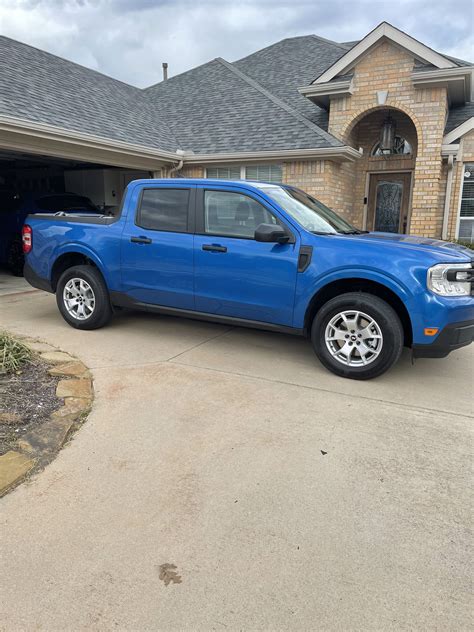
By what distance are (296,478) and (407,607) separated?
104 centimetres

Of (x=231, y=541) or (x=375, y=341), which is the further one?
(x=375, y=341)

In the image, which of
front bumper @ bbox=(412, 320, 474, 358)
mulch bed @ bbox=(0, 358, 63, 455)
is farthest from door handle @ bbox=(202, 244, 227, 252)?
front bumper @ bbox=(412, 320, 474, 358)

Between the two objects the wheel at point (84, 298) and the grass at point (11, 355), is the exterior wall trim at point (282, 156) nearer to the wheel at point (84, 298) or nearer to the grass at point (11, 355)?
the wheel at point (84, 298)

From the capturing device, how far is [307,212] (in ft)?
17.5

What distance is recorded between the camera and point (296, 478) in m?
3.03

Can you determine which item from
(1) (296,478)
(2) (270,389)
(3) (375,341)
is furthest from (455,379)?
(1) (296,478)

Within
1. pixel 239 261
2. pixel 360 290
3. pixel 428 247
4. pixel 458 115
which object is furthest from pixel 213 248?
pixel 458 115

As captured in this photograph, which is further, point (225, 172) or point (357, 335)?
point (225, 172)

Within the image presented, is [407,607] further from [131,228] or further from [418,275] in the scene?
[131,228]

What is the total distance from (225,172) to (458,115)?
19.3ft

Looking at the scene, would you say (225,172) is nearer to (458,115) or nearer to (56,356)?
(458,115)

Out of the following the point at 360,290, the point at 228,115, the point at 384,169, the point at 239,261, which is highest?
the point at 228,115

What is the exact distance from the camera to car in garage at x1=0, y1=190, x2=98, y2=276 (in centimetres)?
1062

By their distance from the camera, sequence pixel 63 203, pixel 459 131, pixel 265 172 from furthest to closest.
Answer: pixel 265 172, pixel 459 131, pixel 63 203
